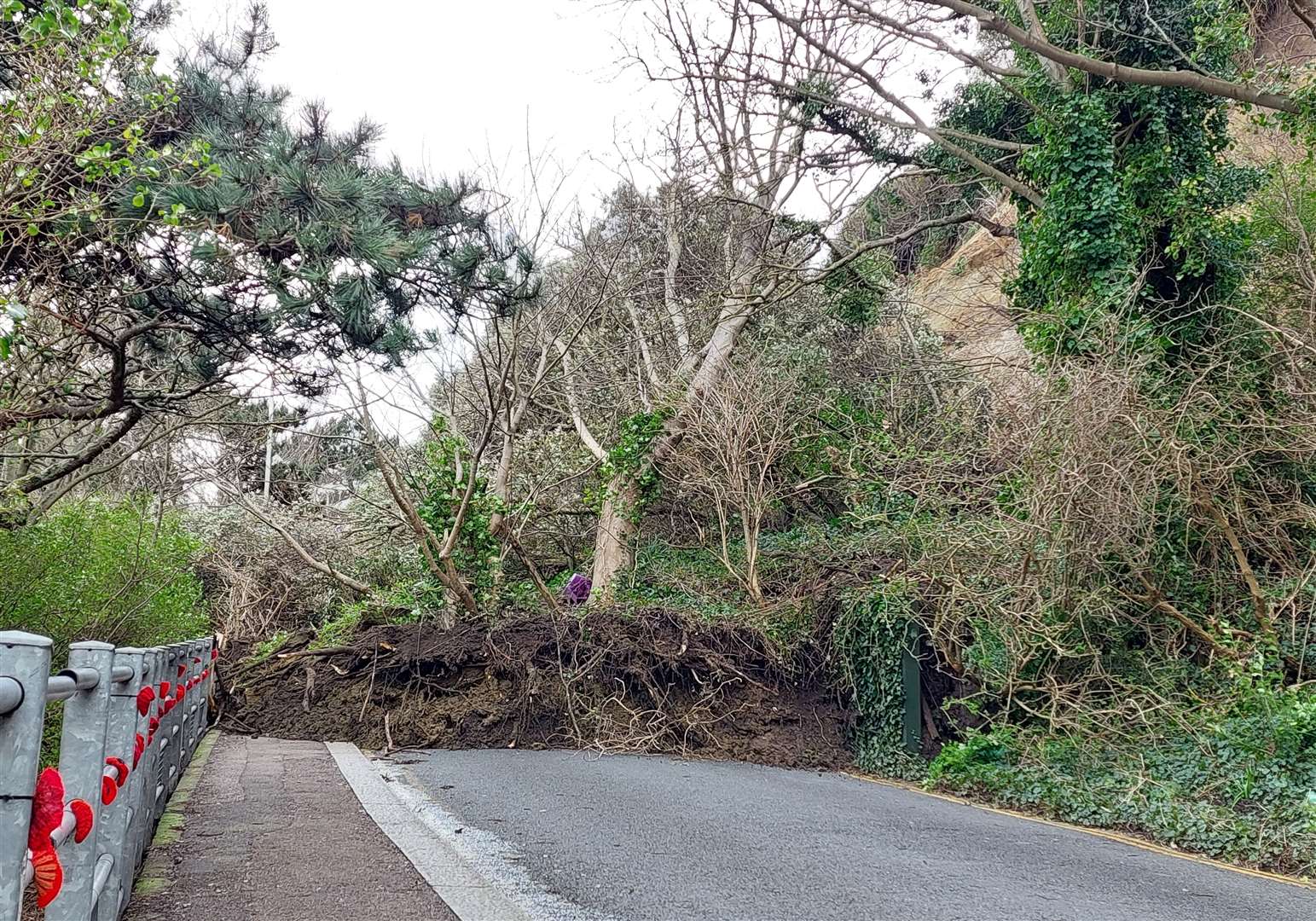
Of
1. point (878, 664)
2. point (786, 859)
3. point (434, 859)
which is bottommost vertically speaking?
point (786, 859)

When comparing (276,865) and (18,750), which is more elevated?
(18,750)

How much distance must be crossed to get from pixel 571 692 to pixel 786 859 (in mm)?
5944

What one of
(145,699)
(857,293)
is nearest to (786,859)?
(145,699)

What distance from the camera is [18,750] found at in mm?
1663

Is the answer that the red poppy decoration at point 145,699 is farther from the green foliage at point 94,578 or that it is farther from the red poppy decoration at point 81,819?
the green foliage at point 94,578

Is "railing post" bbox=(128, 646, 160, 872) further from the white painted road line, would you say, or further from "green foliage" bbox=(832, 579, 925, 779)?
"green foliage" bbox=(832, 579, 925, 779)

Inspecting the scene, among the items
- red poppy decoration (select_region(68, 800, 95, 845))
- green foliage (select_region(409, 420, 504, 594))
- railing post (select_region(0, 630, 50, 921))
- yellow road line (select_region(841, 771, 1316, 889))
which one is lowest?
yellow road line (select_region(841, 771, 1316, 889))

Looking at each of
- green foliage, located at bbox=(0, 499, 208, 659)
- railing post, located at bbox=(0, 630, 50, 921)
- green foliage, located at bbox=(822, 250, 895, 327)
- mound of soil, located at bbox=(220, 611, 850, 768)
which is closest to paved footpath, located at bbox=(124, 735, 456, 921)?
green foliage, located at bbox=(0, 499, 208, 659)

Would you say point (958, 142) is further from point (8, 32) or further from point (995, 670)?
point (8, 32)

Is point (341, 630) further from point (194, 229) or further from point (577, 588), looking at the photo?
point (194, 229)

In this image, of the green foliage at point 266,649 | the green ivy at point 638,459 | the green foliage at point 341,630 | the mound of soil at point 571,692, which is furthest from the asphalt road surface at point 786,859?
the green ivy at point 638,459

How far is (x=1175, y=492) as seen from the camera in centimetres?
1016

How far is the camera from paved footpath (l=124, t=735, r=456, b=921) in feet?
13.4

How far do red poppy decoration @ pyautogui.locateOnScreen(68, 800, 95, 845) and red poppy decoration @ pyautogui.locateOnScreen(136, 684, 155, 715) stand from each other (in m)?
1.45
